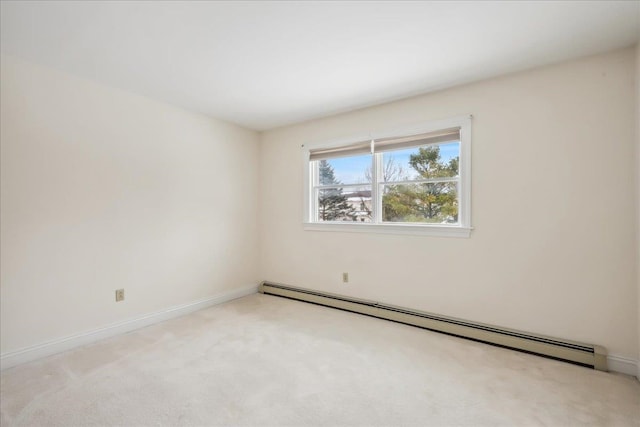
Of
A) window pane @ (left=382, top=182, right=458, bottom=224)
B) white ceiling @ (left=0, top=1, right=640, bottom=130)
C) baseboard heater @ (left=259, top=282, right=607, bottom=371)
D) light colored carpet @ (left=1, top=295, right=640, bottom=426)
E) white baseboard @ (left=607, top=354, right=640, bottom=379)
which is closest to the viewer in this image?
light colored carpet @ (left=1, top=295, right=640, bottom=426)

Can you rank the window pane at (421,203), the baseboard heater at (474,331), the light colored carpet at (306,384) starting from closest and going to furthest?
the light colored carpet at (306,384) → the baseboard heater at (474,331) → the window pane at (421,203)

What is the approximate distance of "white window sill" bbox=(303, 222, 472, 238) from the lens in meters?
2.85

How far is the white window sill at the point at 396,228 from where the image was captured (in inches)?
112

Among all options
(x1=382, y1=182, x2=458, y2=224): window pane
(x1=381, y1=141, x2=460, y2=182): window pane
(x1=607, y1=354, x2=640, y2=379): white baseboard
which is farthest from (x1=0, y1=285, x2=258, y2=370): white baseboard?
(x1=607, y1=354, x2=640, y2=379): white baseboard

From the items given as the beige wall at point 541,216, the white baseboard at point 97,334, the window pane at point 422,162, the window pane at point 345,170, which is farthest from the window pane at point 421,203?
the white baseboard at point 97,334

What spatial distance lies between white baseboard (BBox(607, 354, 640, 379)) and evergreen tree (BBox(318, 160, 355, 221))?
2.49 m

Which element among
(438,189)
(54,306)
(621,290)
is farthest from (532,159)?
(54,306)

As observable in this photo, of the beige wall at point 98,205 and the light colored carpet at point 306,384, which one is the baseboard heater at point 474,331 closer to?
the light colored carpet at point 306,384

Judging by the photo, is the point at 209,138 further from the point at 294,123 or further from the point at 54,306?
the point at 54,306

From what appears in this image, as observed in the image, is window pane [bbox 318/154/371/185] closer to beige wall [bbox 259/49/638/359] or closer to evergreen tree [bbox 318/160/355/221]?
evergreen tree [bbox 318/160/355/221]

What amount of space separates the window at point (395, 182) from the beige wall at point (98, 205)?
1.33 meters

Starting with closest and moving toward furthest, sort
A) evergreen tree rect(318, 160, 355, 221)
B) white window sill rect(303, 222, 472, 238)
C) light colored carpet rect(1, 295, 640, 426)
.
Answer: light colored carpet rect(1, 295, 640, 426)
white window sill rect(303, 222, 472, 238)
evergreen tree rect(318, 160, 355, 221)

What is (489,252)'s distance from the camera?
268cm

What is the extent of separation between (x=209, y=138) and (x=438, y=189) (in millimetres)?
2769
